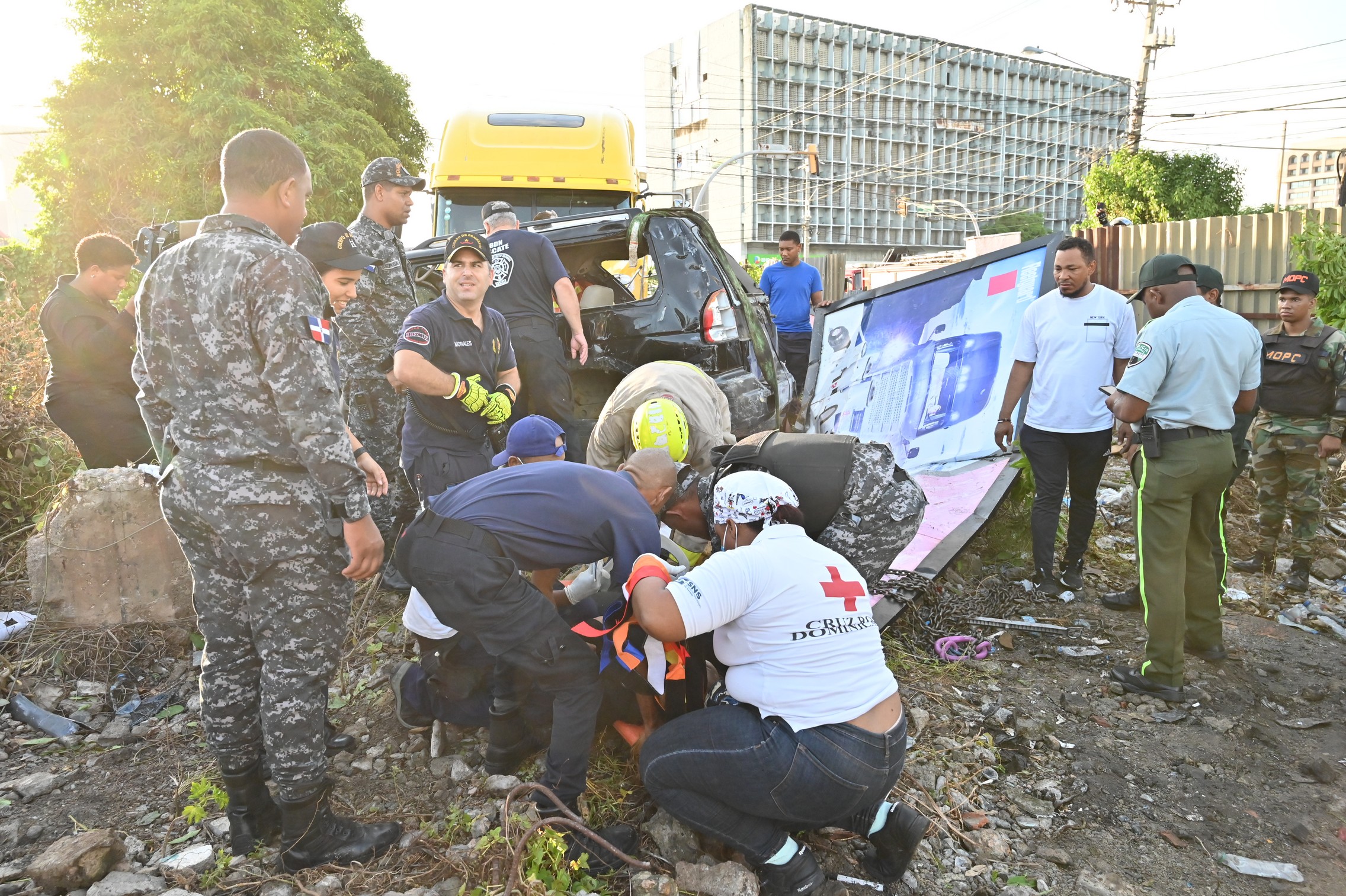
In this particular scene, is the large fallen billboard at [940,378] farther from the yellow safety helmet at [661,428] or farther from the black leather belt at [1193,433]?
the yellow safety helmet at [661,428]

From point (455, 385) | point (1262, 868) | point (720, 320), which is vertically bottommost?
point (1262, 868)

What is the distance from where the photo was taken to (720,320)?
473 cm

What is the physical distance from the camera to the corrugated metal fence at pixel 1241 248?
8.67 meters

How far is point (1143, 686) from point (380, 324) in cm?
404

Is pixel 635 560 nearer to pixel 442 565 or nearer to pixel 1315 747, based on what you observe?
pixel 442 565

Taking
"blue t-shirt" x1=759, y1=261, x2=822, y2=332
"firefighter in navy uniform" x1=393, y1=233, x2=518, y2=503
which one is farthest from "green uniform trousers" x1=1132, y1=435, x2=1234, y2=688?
"blue t-shirt" x1=759, y1=261, x2=822, y2=332

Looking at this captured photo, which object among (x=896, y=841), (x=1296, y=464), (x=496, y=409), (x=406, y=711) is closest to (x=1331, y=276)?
(x=1296, y=464)

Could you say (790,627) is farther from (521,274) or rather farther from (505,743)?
(521,274)

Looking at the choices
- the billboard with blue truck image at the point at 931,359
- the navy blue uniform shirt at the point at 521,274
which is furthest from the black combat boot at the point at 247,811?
the billboard with blue truck image at the point at 931,359

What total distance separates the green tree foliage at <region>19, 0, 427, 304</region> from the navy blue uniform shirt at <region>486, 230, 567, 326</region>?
467 inches

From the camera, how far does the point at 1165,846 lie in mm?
2531

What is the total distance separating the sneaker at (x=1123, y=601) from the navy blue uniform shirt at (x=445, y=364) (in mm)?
3475

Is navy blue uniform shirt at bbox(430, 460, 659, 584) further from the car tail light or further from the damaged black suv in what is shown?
the car tail light

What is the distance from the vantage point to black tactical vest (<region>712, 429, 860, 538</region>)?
9.82 ft
